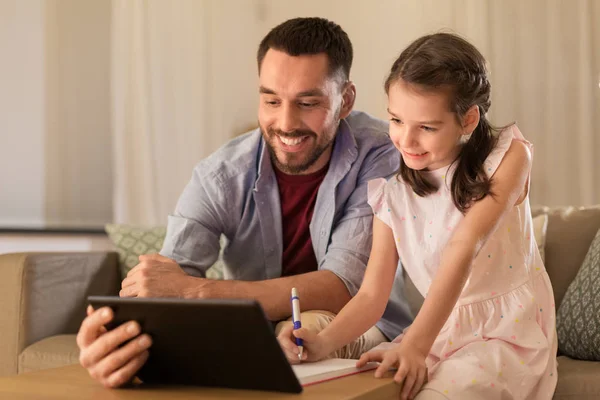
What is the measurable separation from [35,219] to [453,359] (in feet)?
9.88

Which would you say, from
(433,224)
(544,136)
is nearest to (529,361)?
(433,224)

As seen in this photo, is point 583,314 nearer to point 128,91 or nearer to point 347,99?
point 347,99

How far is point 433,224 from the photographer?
5.17 feet

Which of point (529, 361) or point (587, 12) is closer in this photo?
point (529, 361)

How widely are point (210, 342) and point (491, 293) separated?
67cm

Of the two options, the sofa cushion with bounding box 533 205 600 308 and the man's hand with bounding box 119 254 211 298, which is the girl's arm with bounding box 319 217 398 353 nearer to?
the man's hand with bounding box 119 254 211 298

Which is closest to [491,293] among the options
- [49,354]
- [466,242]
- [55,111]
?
[466,242]

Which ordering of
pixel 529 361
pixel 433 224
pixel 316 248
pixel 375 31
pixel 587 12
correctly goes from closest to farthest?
pixel 529 361 → pixel 433 224 → pixel 316 248 → pixel 587 12 → pixel 375 31

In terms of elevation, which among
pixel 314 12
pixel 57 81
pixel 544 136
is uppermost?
pixel 314 12

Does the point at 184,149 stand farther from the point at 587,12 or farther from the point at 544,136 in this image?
the point at 587,12

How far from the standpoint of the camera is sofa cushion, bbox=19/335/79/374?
7.69ft

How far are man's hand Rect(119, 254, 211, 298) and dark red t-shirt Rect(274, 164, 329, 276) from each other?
299 mm

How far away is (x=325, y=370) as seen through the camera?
3.98ft

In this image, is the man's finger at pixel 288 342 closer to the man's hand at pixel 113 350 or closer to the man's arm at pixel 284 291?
the man's hand at pixel 113 350
